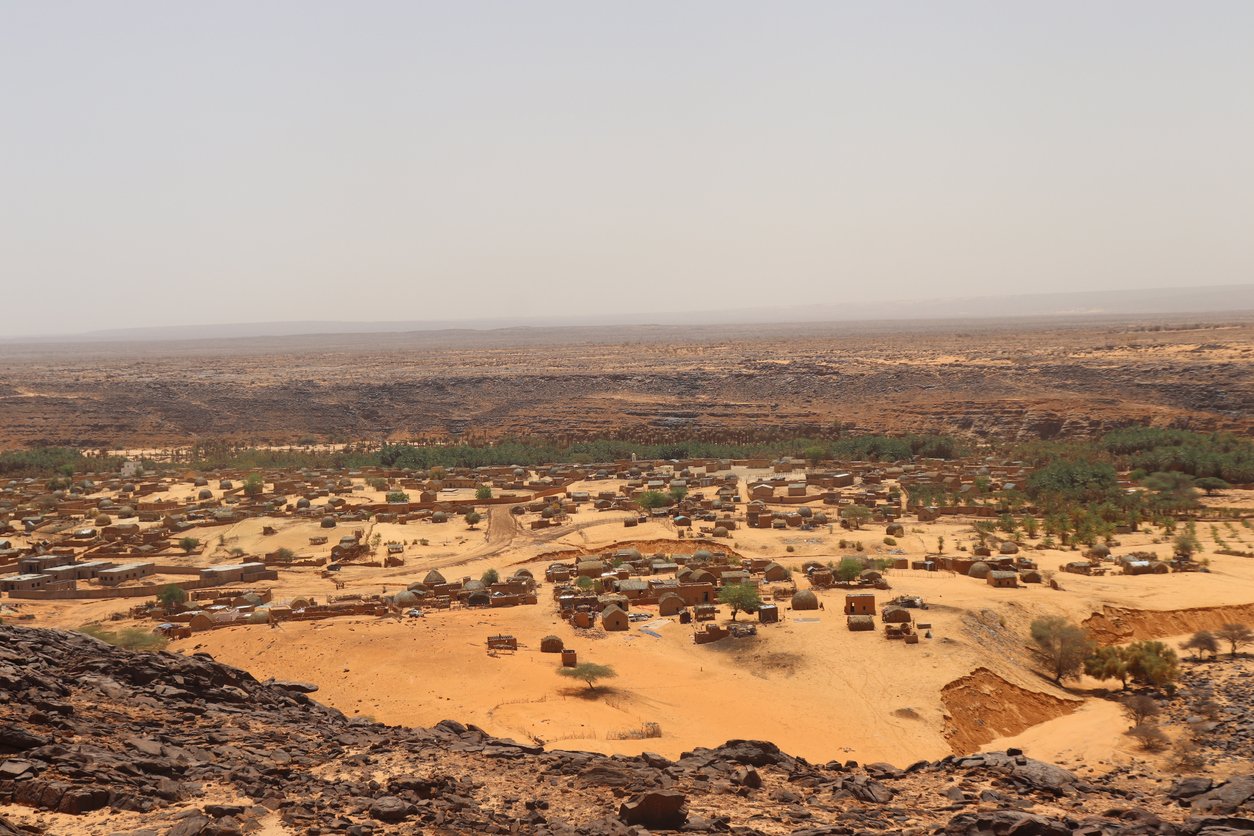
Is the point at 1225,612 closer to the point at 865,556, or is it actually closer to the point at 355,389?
the point at 865,556

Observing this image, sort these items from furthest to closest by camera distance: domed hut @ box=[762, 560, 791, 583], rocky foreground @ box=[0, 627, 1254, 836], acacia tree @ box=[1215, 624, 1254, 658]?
domed hut @ box=[762, 560, 791, 583] < acacia tree @ box=[1215, 624, 1254, 658] < rocky foreground @ box=[0, 627, 1254, 836]

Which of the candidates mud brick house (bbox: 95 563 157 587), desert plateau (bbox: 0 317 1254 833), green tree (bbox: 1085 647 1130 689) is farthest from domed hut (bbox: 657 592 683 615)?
mud brick house (bbox: 95 563 157 587)

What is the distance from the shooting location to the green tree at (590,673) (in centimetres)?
2266

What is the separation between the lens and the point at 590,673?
2281 cm

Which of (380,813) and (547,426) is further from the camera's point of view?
(547,426)

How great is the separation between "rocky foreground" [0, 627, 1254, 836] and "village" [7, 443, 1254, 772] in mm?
4839

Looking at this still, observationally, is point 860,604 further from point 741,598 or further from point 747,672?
point 747,672

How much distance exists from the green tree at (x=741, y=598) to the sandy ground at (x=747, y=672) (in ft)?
3.10

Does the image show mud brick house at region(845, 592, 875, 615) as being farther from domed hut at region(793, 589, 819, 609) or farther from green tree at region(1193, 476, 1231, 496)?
green tree at region(1193, 476, 1231, 496)

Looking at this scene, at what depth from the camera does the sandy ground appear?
2027 cm

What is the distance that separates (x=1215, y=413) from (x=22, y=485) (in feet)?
231

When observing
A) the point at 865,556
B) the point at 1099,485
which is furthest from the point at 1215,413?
the point at 865,556

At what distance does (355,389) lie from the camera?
100188 millimetres

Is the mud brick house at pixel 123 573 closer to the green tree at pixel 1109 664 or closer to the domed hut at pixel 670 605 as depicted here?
the domed hut at pixel 670 605
